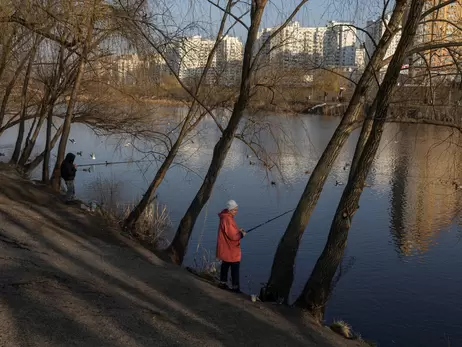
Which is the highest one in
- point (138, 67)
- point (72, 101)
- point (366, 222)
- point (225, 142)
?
point (138, 67)

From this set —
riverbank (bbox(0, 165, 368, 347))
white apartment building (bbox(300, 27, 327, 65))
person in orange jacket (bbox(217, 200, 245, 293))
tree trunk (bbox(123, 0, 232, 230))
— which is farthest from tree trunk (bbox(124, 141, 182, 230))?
person in orange jacket (bbox(217, 200, 245, 293))

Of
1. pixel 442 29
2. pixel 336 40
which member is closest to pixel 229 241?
pixel 336 40

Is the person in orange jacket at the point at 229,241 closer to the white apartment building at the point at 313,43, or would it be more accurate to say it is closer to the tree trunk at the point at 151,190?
the white apartment building at the point at 313,43

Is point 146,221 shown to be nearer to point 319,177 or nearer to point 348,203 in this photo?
point 319,177

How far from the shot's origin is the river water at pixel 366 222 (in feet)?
30.1

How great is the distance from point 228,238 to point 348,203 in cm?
155

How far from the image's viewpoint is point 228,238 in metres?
7.47

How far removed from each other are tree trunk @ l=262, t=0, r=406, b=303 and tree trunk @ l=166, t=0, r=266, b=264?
1.87 metres

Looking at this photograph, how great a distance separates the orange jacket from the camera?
289 inches

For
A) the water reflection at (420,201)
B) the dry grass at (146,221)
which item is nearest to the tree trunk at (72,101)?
the dry grass at (146,221)

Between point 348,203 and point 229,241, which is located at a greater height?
point 348,203

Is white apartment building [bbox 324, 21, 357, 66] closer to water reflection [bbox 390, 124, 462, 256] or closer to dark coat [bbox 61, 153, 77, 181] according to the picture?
water reflection [bbox 390, 124, 462, 256]

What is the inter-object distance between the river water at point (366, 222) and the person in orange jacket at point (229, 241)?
1.84 metres

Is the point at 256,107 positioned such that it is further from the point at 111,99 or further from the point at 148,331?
the point at 111,99
